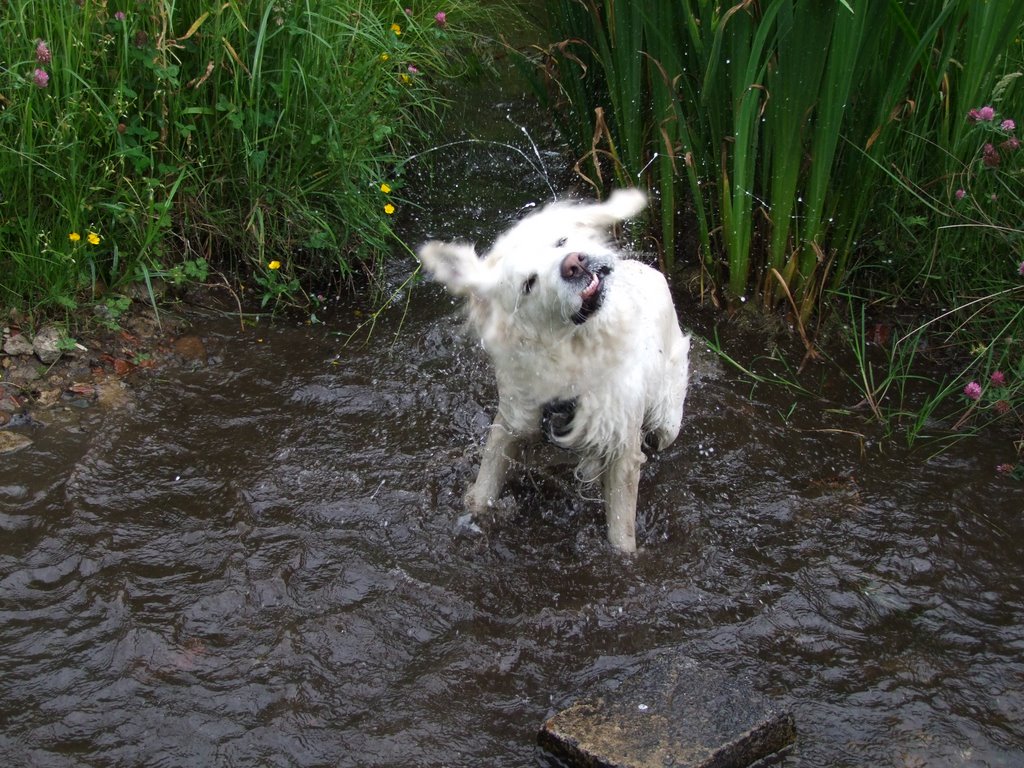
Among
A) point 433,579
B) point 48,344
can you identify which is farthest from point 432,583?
point 48,344

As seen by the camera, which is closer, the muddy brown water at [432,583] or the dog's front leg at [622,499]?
the muddy brown water at [432,583]

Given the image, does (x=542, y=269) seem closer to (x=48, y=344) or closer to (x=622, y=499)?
(x=622, y=499)

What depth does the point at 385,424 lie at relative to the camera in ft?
14.1

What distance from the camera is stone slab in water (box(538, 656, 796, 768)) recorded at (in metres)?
2.69

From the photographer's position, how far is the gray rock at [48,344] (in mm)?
4262

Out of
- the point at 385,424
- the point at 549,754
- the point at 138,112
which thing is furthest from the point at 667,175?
the point at 549,754

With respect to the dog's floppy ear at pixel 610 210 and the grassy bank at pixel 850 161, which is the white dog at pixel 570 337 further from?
the grassy bank at pixel 850 161

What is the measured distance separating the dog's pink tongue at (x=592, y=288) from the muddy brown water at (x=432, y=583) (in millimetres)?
1110

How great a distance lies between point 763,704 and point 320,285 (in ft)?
10.3

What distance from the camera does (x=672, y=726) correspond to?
2.78 meters

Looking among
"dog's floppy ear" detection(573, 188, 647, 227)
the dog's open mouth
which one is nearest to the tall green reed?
"dog's floppy ear" detection(573, 188, 647, 227)

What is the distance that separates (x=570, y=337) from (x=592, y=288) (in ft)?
0.78

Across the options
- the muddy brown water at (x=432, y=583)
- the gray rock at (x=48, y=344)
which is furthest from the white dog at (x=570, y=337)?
the gray rock at (x=48, y=344)

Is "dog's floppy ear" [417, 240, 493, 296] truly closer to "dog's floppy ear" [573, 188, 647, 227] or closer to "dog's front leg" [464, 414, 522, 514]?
"dog's floppy ear" [573, 188, 647, 227]
